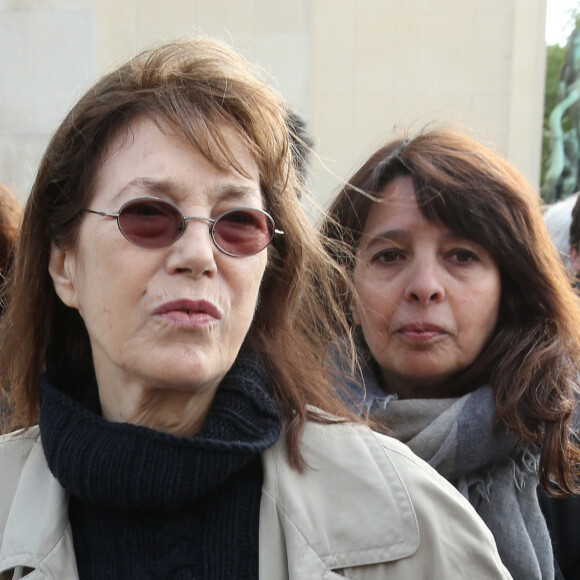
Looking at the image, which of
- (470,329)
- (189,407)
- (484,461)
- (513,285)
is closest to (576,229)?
(513,285)

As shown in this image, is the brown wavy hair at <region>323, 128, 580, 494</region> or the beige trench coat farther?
the brown wavy hair at <region>323, 128, 580, 494</region>

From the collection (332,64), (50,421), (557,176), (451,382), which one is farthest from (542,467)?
(557,176)

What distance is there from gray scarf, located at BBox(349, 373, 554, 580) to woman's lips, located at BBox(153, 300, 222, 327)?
0.71 meters

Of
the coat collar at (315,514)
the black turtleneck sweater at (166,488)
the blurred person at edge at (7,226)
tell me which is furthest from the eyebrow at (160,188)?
the blurred person at edge at (7,226)

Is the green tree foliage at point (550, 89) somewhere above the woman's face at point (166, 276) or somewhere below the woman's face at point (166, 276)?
below

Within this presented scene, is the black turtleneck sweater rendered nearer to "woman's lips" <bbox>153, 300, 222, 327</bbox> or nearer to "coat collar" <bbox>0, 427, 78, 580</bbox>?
"coat collar" <bbox>0, 427, 78, 580</bbox>

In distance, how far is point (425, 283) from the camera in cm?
231

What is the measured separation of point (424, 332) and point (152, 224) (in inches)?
35.8

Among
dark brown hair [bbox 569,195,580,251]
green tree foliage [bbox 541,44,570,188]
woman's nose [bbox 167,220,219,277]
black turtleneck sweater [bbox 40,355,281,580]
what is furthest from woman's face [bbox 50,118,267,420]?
green tree foliage [bbox 541,44,570,188]

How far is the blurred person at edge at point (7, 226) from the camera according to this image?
3205 millimetres

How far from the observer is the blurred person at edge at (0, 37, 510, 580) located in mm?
1739

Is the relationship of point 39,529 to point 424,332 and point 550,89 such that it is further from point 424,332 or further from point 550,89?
point 550,89

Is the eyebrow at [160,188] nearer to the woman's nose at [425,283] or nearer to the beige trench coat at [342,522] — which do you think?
the beige trench coat at [342,522]

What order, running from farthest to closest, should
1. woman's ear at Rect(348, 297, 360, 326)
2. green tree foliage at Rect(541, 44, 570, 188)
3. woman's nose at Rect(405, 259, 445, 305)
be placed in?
green tree foliage at Rect(541, 44, 570, 188) → woman's ear at Rect(348, 297, 360, 326) → woman's nose at Rect(405, 259, 445, 305)
